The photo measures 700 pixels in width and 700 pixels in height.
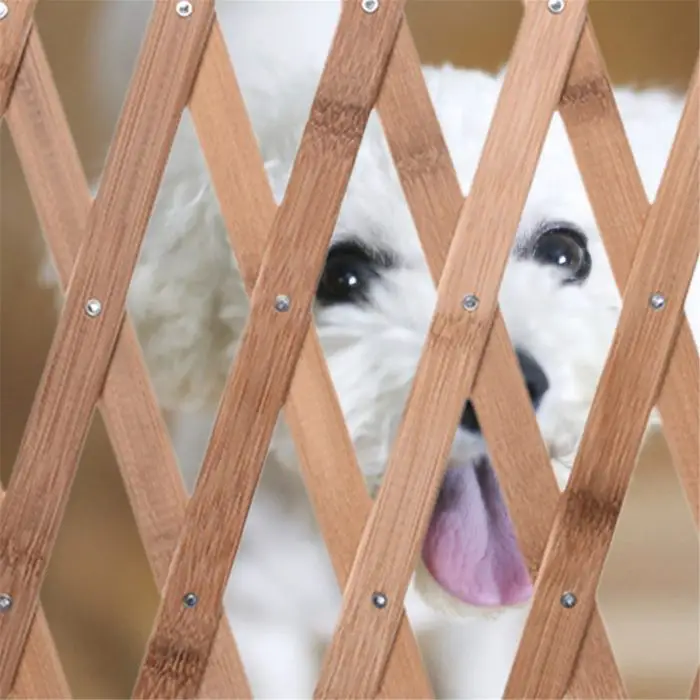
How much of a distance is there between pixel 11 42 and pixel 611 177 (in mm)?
474

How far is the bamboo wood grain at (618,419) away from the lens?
2.28ft

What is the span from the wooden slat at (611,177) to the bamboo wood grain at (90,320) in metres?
0.28

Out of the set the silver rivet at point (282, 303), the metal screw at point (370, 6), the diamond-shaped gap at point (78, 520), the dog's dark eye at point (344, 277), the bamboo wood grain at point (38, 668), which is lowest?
the bamboo wood grain at point (38, 668)

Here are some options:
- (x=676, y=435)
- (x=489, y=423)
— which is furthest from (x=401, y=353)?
(x=676, y=435)

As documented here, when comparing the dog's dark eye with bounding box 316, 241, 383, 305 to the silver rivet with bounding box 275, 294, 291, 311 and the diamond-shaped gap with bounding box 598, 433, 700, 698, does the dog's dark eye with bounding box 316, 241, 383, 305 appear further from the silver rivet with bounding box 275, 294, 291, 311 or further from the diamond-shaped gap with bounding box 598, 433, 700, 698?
the diamond-shaped gap with bounding box 598, 433, 700, 698

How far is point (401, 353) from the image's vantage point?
29.8 inches

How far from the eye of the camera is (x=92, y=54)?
81 cm

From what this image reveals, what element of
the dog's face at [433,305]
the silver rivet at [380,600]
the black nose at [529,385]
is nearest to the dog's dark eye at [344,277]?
the dog's face at [433,305]

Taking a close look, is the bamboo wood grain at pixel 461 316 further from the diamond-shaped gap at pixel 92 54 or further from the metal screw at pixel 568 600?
the diamond-shaped gap at pixel 92 54

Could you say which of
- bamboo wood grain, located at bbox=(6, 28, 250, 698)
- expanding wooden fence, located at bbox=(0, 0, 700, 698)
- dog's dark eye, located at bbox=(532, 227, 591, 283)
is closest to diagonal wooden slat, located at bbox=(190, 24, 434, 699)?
expanding wooden fence, located at bbox=(0, 0, 700, 698)

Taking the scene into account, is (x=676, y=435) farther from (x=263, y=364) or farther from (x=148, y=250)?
(x=148, y=250)

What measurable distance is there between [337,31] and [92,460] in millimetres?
415

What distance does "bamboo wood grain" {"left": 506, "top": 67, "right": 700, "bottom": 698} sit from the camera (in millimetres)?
696

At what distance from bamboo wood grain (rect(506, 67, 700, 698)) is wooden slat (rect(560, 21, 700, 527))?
10mm
